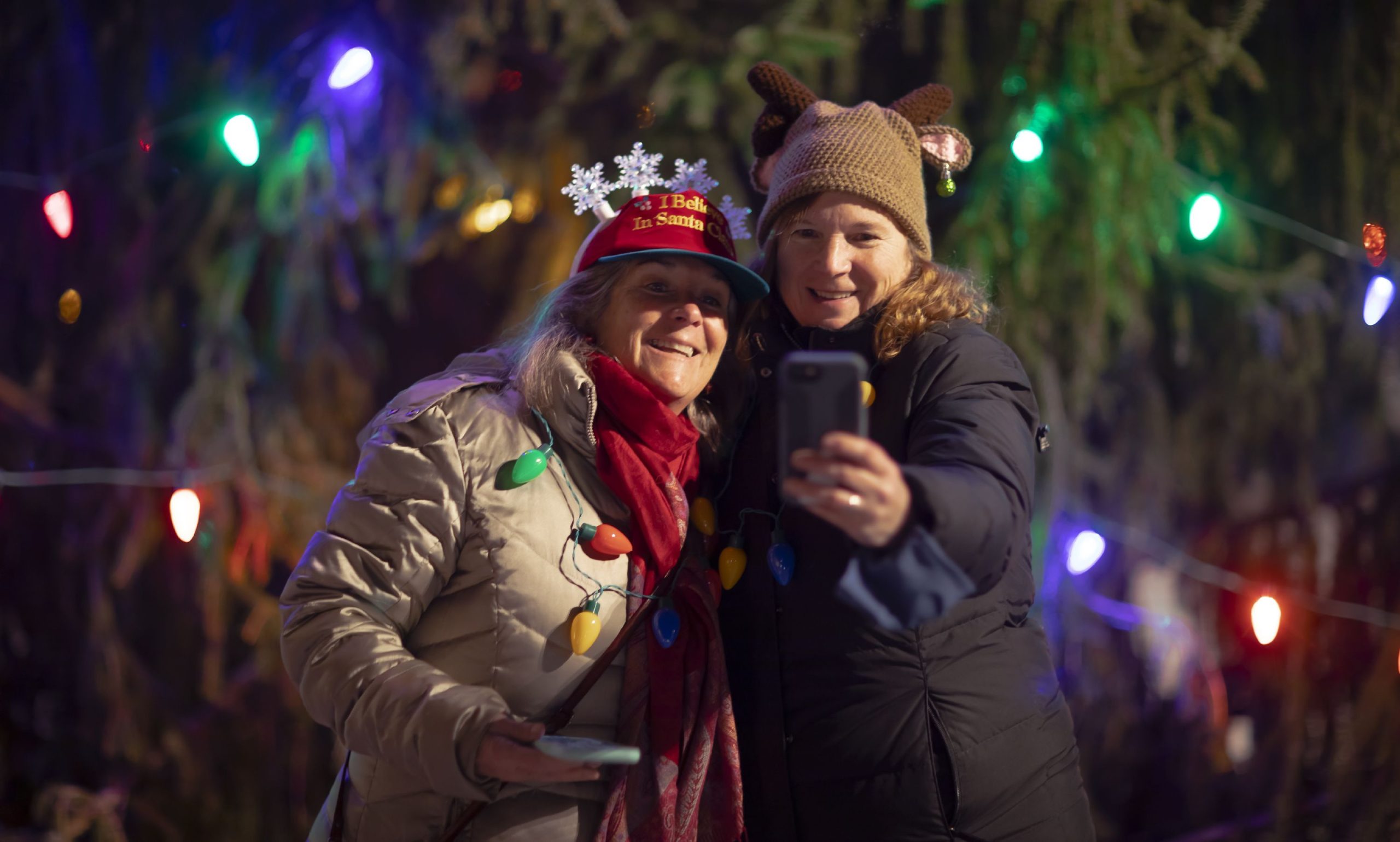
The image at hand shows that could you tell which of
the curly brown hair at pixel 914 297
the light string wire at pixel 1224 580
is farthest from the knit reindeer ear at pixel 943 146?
the light string wire at pixel 1224 580

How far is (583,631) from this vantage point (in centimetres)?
141

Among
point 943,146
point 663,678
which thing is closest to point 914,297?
point 943,146

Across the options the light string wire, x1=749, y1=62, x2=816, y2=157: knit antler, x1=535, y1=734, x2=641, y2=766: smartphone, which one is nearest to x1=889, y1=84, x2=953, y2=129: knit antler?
x1=749, y1=62, x2=816, y2=157: knit antler

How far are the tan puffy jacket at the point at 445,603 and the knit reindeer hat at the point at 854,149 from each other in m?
0.62

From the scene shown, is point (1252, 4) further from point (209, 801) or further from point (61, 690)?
point (61, 690)

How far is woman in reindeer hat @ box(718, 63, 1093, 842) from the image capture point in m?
1.40

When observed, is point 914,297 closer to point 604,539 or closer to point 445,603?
point 604,539

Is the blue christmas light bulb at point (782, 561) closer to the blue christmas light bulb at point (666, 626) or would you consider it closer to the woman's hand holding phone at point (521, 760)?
the blue christmas light bulb at point (666, 626)

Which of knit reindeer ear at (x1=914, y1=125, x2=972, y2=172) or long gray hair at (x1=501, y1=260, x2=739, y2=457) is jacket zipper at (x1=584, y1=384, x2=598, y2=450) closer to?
long gray hair at (x1=501, y1=260, x2=739, y2=457)

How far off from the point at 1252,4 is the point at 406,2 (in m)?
2.20

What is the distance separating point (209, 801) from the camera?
283 cm

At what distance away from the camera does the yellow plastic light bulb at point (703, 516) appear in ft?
5.19

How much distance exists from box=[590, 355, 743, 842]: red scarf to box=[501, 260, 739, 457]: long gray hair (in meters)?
0.08

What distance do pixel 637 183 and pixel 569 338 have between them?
31 cm
